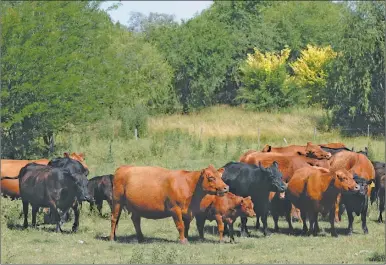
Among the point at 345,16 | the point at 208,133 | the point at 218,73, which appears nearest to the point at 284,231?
the point at 208,133

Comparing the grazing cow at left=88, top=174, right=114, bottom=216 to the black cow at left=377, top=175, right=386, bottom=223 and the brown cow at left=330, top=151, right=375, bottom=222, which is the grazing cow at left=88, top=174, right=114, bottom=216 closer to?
the brown cow at left=330, top=151, right=375, bottom=222

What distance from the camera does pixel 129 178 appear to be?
17188 mm

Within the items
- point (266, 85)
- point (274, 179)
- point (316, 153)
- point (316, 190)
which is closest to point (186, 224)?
point (274, 179)

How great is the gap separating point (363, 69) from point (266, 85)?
1305 cm

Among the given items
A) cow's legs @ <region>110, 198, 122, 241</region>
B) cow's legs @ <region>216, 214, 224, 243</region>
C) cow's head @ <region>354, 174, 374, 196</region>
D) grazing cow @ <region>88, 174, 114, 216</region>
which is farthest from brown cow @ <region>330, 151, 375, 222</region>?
grazing cow @ <region>88, 174, 114, 216</region>

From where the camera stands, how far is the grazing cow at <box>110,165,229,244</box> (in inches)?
647

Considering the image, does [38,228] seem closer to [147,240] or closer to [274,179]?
[147,240]

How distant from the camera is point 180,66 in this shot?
220 ft

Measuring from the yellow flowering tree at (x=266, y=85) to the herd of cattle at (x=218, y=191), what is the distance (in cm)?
3964

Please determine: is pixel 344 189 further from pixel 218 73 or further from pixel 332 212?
pixel 218 73

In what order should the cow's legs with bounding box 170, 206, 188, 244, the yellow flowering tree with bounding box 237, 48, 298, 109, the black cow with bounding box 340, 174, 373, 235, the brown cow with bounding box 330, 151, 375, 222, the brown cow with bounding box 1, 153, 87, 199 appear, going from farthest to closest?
the yellow flowering tree with bounding box 237, 48, 298, 109
the brown cow with bounding box 1, 153, 87, 199
the brown cow with bounding box 330, 151, 375, 222
the black cow with bounding box 340, 174, 373, 235
the cow's legs with bounding box 170, 206, 188, 244

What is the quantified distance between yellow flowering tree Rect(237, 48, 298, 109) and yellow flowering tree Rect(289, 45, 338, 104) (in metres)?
2.41

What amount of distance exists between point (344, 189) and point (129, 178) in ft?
14.2

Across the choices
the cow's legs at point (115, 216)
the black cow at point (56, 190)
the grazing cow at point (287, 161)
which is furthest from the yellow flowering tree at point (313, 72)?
the cow's legs at point (115, 216)
